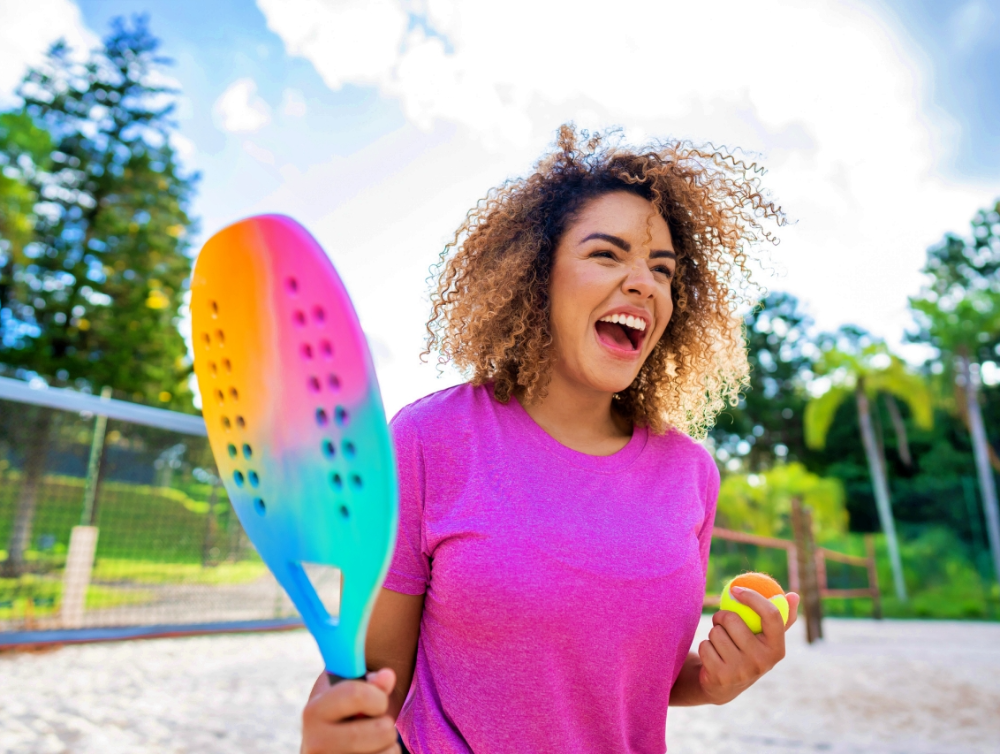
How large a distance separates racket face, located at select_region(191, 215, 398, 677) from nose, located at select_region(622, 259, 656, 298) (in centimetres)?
85

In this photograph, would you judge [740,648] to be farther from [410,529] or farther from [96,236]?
[96,236]

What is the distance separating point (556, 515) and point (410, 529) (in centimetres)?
26

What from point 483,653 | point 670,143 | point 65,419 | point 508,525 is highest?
point 65,419

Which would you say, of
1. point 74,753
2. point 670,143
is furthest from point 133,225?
point 670,143

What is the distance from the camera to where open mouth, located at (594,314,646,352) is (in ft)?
5.09

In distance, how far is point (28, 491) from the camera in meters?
7.93

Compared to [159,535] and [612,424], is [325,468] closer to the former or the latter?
[612,424]

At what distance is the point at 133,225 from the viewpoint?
18578 millimetres

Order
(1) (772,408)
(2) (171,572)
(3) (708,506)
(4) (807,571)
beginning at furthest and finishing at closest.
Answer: (1) (772,408)
(4) (807,571)
(2) (171,572)
(3) (708,506)

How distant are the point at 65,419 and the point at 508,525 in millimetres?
8351

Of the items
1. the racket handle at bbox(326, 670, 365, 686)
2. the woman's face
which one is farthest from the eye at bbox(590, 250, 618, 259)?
the racket handle at bbox(326, 670, 365, 686)

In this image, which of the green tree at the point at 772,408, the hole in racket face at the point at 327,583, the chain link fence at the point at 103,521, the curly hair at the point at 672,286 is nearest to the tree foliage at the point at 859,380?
the green tree at the point at 772,408

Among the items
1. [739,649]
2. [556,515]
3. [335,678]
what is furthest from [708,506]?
[335,678]

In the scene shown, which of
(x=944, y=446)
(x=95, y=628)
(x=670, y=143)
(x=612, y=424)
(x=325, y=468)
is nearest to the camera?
(x=325, y=468)
